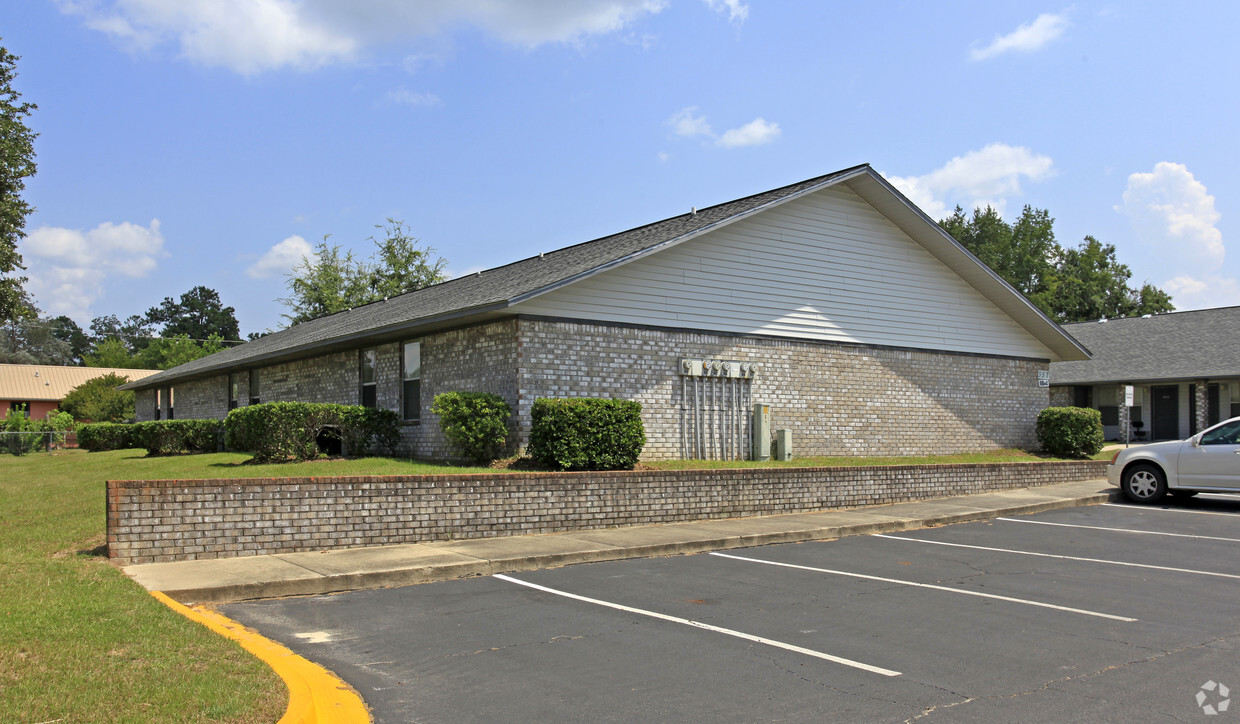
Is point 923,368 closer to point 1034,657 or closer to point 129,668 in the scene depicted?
point 1034,657

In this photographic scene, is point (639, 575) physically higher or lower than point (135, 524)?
lower

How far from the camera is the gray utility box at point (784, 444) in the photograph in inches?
759

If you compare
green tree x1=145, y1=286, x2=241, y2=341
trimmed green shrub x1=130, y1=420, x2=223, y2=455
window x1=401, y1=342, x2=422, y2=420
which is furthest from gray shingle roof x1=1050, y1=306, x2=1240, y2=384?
green tree x1=145, y1=286, x2=241, y2=341

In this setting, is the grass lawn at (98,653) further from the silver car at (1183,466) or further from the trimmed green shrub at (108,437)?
the trimmed green shrub at (108,437)

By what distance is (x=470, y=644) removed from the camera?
692cm

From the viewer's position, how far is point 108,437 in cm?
3403

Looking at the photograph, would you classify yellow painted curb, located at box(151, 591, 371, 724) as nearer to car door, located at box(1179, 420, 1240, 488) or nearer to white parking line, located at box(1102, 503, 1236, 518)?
white parking line, located at box(1102, 503, 1236, 518)

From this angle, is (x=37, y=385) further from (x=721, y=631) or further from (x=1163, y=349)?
(x=721, y=631)

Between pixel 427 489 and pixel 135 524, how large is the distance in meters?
3.30

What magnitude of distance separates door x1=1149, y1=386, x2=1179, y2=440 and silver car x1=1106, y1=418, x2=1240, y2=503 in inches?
731

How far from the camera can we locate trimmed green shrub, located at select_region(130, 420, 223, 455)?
25.7 meters

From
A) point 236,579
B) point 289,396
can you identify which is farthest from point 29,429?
point 236,579


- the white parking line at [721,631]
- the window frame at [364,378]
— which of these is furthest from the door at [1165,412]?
the white parking line at [721,631]

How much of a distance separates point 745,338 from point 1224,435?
28.8 ft
